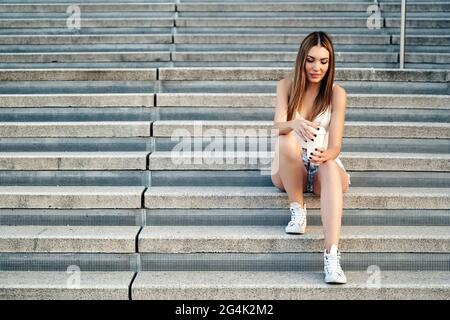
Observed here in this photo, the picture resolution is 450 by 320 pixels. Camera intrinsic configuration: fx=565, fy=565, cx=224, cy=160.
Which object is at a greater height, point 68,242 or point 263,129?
point 263,129

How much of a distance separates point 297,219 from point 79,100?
6.17 feet

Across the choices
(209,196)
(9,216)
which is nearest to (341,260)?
(209,196)

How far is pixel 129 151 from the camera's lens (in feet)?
12.3

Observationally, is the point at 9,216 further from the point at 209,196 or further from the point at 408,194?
the point at 408,194

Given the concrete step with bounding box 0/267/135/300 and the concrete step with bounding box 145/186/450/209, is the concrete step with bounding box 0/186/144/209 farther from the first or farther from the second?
the concrete step with bounding box 0/267/135/300

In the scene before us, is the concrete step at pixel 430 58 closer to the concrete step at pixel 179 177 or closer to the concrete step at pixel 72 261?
the concrete step at pixel 179 177

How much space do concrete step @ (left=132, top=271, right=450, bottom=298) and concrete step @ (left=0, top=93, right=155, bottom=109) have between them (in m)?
1.49

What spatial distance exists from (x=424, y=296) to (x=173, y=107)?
6.90 ft

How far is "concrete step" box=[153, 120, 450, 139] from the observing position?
375cm

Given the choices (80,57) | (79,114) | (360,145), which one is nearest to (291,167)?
(360,145)

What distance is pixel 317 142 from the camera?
3121 mm

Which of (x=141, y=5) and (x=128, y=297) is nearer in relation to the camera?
(x=128, y=297)

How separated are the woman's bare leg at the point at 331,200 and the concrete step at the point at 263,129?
0.85m

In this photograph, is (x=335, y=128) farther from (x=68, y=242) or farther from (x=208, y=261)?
(x=68, y=242)
